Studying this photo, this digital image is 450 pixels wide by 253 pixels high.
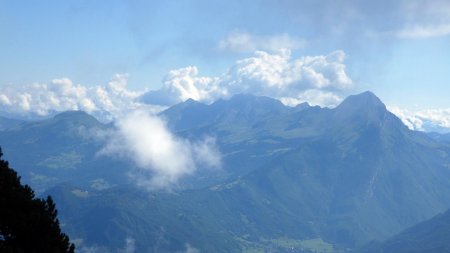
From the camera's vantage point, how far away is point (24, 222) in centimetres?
4788

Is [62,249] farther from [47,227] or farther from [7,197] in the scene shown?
[7,197]

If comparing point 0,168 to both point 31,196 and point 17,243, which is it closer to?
point 31,196

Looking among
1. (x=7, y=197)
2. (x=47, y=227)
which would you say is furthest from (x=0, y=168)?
(x=47, y=227)

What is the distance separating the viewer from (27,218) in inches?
1897

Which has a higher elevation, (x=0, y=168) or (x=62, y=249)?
(x=0, y=168)

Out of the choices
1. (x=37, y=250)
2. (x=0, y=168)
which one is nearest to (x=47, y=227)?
(x=37, y=250)

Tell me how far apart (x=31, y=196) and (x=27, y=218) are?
265 cm

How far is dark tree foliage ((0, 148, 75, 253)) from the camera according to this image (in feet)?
157

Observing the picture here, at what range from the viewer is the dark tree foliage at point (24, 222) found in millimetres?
47719

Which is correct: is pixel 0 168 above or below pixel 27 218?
above

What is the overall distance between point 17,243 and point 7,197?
4770mm

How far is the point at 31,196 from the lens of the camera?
50125 millimetres

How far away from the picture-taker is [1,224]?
4797 cm

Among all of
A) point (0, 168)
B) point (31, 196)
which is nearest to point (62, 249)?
point (31, 196)
